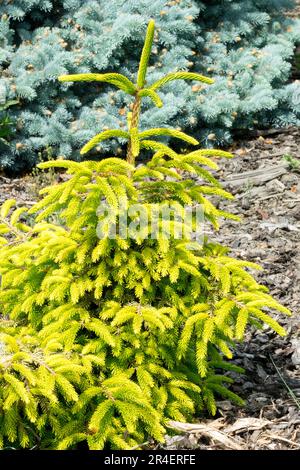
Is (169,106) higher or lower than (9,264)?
higher

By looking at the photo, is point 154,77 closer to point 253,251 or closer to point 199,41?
point 199,41

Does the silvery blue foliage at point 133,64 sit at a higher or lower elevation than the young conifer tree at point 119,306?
higher

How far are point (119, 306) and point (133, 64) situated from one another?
4.28 meters

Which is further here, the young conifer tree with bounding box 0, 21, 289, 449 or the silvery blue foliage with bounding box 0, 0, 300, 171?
the silvery blue foliage with bounding box 0, 0, 300, 171

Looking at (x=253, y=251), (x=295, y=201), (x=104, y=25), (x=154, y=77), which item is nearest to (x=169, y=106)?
(x=154, y=77)

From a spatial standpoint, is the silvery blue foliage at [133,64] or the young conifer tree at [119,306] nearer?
the young conifer tree at [119,306]

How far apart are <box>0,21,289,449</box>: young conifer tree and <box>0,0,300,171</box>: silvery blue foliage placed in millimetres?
3164

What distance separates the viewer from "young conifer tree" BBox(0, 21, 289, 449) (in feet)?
9.33

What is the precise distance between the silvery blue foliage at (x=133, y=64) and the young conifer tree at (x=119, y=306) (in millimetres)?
3164

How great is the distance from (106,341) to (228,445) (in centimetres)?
80

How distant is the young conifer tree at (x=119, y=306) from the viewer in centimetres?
284

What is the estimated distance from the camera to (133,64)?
681 cm

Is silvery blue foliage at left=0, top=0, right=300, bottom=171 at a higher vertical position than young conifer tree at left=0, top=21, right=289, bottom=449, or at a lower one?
higher

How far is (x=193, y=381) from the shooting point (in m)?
3.32
